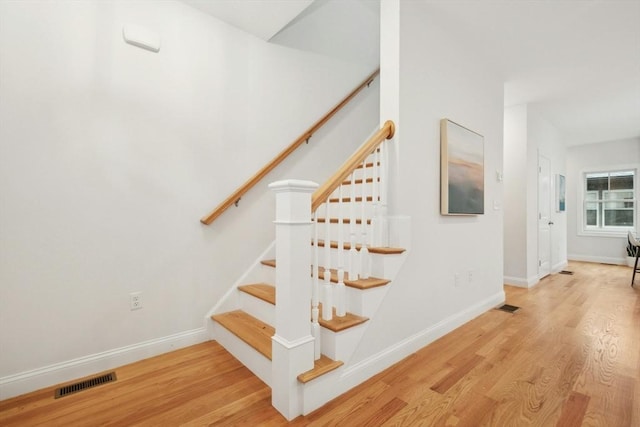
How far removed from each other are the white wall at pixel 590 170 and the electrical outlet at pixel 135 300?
313 inches

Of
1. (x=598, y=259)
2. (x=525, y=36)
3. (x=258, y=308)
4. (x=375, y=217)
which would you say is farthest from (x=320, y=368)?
(x=598, y=259)

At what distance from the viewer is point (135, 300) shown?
1965 millimetres

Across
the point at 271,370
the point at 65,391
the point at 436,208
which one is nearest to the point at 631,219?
the point at 436,208

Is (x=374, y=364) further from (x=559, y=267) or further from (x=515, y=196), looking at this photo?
(x=559, y=267)

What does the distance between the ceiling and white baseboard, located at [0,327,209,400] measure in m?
2.44

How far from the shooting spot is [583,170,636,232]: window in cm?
580

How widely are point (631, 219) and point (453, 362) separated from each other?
6.53m

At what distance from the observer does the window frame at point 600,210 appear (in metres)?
5.67

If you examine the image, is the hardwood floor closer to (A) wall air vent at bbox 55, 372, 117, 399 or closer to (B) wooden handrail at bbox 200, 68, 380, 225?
(A) wall air vent at bbox 55, 372, 117, 399

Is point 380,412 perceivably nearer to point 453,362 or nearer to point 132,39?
point 453,362

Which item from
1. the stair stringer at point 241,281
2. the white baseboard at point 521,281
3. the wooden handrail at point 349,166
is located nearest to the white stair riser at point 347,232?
the wooden handrail at point 349,166

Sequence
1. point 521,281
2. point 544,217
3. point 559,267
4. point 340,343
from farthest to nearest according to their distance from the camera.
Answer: point 559,267
point 544,217
point 521,281
point 340,343

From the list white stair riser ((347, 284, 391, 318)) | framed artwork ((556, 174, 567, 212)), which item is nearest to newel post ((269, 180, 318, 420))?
white stair riser ((347, 284, 391, 318))

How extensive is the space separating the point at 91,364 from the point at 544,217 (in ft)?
18.9
